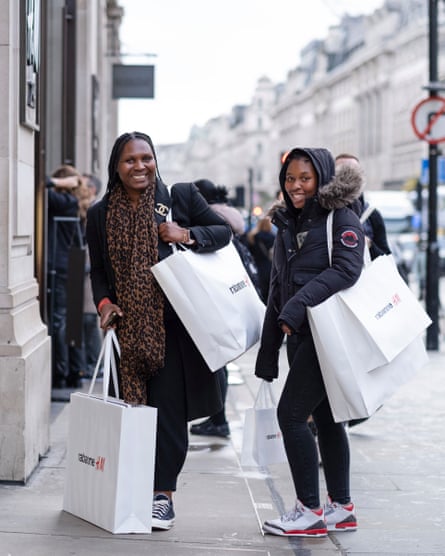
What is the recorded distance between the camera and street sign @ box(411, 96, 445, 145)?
16.8 metres

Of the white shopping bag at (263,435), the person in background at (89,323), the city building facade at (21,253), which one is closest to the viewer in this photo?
the white shopping bag at (263,435)

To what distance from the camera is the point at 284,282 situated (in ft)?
19.0

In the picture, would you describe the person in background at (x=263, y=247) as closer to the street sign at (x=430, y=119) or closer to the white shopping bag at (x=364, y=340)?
the street sign at (x=430, y=119)

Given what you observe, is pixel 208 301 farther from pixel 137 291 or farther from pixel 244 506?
pixel 244 506

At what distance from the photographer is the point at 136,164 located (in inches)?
217

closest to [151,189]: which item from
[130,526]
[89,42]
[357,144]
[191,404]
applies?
[191,404]

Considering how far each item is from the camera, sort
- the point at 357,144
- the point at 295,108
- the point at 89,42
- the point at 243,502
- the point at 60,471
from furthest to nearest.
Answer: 1. the point at 295,108
2. the point at 357,144
3. the point at 89,42
4. the point at 60,471
5. the point at 243,502

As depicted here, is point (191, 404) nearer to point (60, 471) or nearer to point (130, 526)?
point (130, 526)

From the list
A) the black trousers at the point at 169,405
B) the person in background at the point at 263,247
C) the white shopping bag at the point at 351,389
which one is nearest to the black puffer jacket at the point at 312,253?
the white shopping bag at the point at 351,389

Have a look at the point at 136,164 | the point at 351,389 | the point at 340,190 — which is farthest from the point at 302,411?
the point at 136,164

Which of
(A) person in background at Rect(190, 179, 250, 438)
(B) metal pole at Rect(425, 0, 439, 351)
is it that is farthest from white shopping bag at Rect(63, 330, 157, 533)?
(B) metal pole at Rect(425, 0, 439, 351)

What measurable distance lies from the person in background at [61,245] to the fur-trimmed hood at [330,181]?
4.77 meters

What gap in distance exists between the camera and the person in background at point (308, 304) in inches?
221

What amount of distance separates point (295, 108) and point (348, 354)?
154 m
